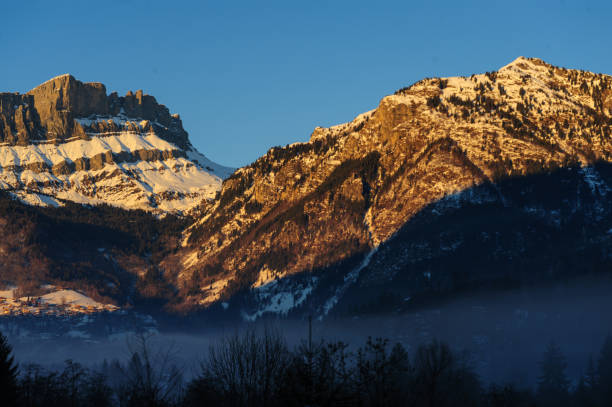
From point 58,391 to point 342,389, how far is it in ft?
191

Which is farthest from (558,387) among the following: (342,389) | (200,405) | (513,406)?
(342,389)

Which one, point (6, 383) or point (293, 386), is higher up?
point (6, 383)

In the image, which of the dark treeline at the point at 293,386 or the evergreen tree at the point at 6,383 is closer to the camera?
the dark treeline at the point at 293,386

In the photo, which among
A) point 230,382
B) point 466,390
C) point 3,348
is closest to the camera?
point 230,382

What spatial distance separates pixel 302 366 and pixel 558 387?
395 ft

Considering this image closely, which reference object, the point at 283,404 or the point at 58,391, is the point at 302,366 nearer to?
the point at 283,404

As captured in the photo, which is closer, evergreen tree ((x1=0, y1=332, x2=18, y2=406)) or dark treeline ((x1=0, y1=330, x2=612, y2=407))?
dark treeline ((x1=0, y1=330, x2=612, y2=407))

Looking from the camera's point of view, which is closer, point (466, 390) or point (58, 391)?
point (58, 391)

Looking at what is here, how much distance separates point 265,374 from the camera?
115562 millimetres

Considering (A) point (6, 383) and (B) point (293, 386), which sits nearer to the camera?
(B) point (293, 386)

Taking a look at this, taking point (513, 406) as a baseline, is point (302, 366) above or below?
above

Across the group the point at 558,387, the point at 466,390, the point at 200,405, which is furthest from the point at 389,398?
the point at 558,387

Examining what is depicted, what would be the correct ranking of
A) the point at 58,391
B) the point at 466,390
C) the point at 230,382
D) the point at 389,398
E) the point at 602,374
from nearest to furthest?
the point at 389,398, the point at 230,382, the point at 58,391, the point at 466,390, the point at 602,374

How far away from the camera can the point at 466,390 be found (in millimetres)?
159875
